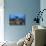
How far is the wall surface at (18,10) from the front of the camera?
5.88m

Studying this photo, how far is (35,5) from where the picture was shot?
6.01 metres

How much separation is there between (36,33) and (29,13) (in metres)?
3.37

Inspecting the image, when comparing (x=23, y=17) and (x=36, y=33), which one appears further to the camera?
(x=23, y=17)

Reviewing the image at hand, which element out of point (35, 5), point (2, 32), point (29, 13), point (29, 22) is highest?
point (35, 5)

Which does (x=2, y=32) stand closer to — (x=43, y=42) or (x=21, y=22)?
(x=21, y=22)

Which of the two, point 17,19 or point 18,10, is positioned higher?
point 18,10

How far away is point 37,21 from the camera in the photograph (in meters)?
5.84

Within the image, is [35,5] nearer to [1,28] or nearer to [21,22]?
[21,22]

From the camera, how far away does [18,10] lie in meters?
5.95

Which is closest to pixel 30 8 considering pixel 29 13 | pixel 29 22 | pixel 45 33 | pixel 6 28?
pixel 29 13

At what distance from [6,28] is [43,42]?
3372 mm

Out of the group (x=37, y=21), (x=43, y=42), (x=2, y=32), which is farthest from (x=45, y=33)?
(x=2, y=32)

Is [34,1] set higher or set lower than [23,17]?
higher

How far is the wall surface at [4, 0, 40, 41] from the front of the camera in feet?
19.3
